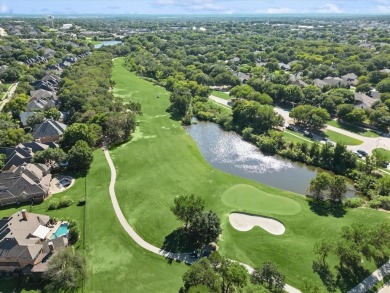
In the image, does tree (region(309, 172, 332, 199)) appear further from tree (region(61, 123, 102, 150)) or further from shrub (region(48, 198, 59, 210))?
tree (region(61, 123, 102, 150))

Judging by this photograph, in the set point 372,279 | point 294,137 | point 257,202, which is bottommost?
point 294,137

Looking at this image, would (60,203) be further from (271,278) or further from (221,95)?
(221,95)

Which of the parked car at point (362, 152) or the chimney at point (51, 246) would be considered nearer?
the chimney at point (51, 246)

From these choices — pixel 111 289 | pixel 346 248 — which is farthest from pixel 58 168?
pixel 346 248

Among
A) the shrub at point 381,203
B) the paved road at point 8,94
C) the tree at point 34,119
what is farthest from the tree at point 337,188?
the paved road at point 8,94

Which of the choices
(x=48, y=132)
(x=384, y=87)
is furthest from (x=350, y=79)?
(x=48, y=132)

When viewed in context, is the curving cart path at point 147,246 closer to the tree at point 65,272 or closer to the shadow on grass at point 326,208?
the tree at point 65,272

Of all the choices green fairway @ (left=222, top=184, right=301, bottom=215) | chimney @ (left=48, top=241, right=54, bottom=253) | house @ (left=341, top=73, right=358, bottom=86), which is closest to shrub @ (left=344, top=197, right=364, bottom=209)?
green fairway @ (left=222, top=184, right=301, bottom=215)
